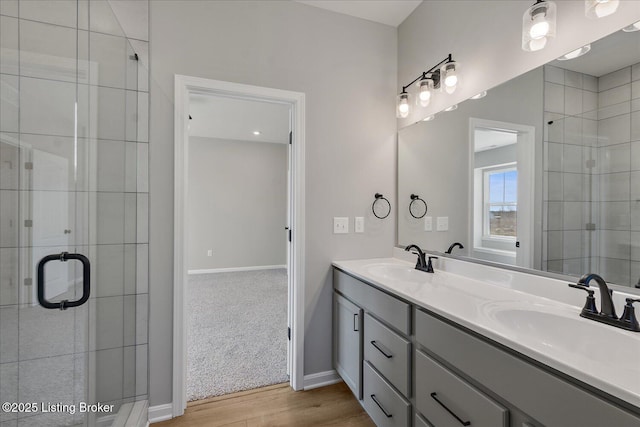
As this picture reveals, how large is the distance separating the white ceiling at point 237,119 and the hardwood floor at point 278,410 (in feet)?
9.36

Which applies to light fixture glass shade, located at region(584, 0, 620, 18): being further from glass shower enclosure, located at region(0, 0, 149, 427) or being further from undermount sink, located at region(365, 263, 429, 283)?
glass shower enclosure, located at region(0, 0, 149, 427)

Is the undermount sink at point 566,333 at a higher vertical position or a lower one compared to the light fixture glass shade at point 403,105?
lower

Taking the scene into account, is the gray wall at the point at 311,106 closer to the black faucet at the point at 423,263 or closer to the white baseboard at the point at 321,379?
the white baseboard at the point at 321,379

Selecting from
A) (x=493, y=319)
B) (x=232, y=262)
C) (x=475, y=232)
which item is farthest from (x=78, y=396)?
(x=232, y=262)

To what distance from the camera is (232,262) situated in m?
5.76

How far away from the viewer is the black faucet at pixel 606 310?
0.90 metres

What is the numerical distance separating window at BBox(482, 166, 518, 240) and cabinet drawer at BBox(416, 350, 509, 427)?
793 millimetres

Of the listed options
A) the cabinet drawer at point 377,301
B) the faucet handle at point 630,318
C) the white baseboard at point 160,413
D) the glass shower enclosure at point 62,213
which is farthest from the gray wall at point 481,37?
the white baseboard at point 160,413

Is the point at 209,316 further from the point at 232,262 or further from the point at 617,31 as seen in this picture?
the point at 617,31

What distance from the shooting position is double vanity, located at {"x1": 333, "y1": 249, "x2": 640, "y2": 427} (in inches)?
27.7

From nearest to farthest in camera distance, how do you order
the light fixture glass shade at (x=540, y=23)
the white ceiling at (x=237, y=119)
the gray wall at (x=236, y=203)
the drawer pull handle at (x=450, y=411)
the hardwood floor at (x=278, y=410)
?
the drawer pull handle at (x=450, y=411), the light fixture glass shade at (x=540, y=23), the hardwood floor at (x=278, y=410), the white ceiling at (x=237, y=119), the gray wall at (x=236, y=203)

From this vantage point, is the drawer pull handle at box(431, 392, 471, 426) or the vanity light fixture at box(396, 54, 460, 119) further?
the vanity light fixture at box(396, 54, 460, 119)

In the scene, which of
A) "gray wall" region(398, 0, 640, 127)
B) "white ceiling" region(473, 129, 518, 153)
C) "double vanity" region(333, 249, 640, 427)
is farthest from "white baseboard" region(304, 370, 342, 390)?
"gray wall" region(398, 0, 640, 127)

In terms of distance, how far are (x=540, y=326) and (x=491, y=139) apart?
0.98 metres
